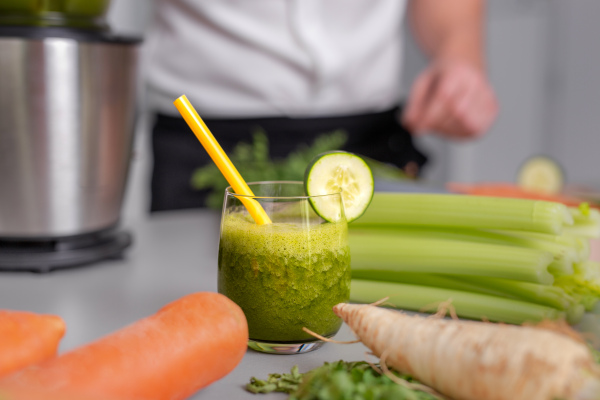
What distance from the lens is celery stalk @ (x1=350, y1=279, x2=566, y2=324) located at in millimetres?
833

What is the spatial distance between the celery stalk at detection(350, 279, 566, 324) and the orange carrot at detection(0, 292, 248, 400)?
0.30 metres

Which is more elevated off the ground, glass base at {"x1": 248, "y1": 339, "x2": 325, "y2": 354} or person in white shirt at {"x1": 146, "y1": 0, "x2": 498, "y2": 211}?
person in white shirt at {"x1": 146, "y1": 0, "x2": 498, "y2": 211}

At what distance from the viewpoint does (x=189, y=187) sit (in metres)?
1.89

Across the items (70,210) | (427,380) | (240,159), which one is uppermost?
(240,159)

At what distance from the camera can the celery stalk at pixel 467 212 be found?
0.84 meters

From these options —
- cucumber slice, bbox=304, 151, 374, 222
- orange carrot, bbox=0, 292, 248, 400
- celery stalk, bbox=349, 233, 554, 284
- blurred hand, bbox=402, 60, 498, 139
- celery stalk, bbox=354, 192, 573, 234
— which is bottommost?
orange carrot, bbox=0, 292, 248, 400

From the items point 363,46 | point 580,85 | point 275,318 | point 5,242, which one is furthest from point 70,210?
point 580,85

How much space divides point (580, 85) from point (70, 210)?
4080mm

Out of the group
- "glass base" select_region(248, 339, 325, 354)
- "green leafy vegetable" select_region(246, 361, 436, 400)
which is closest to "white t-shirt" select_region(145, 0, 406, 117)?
"glass base" select_region(248, 339, 325, 354)

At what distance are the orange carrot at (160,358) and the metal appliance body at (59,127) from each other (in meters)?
0.58

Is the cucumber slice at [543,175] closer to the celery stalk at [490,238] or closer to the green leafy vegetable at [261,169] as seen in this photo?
the green leafy vegetable at [261,169]

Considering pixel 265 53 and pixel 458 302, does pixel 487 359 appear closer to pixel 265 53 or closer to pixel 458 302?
pixel 458 302

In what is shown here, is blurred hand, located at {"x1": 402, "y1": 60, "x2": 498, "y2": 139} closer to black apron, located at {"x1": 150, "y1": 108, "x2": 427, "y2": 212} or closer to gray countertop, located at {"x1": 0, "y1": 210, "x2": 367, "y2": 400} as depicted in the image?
black apron, located at {"x1": 150, "y1": 108, "x2": 427, "y2": 212}

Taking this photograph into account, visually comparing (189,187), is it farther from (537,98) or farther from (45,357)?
(537,98)
